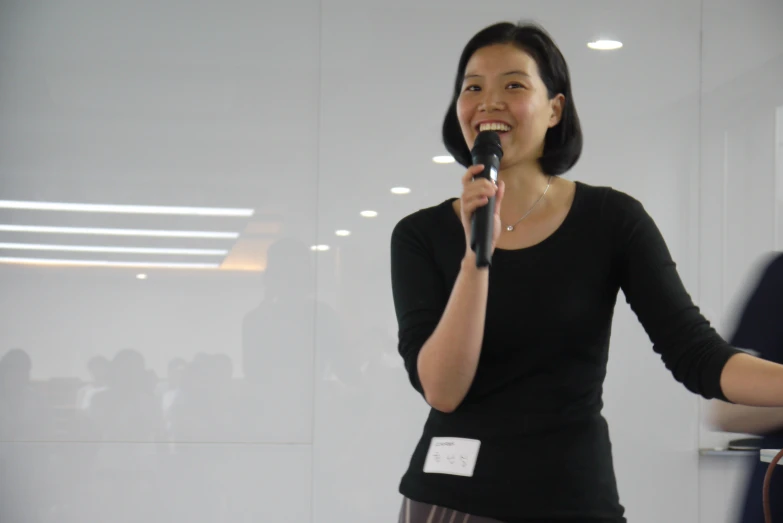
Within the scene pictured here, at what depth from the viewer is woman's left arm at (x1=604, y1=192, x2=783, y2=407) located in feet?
4.09

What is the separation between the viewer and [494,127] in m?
1.40

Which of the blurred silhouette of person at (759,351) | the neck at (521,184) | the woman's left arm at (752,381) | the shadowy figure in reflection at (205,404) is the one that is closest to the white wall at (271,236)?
the shadowy figure in reflection at (205,404)

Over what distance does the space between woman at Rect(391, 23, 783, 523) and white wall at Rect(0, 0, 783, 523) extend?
90.4 inches

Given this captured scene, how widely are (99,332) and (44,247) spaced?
0.42 metres

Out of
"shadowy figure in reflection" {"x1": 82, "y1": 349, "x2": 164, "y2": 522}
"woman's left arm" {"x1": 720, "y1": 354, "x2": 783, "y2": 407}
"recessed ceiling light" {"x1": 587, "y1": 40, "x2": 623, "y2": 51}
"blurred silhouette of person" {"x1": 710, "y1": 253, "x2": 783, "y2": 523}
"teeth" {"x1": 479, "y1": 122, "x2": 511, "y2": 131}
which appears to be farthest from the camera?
"recessed ceiling light" {"x1": 587, "y1": 40, "x2": 623, "y2": 51}

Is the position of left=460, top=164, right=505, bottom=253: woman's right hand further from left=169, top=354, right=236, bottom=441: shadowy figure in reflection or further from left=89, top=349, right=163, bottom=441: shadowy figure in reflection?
left=89, top=349, right=163, bottom=441: shadowy figure in reflection

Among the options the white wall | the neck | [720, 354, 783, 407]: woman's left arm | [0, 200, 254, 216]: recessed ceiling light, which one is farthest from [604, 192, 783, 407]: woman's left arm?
[0, 200, 254, 216]: recessed ceiling light

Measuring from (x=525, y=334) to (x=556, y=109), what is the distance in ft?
1.53

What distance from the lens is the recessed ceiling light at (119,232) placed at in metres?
3.72

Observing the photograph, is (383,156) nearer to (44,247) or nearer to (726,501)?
(44,247)

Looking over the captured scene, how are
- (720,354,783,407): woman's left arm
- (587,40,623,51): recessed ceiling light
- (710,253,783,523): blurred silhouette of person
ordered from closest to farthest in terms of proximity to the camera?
(720,354,783,407): woman's left arm → (710,253,783,523): blurred silhouette of person → (587,40,623,51): recessed ceiling light

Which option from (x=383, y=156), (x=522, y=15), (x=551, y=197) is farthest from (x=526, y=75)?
(x=522, y=15)

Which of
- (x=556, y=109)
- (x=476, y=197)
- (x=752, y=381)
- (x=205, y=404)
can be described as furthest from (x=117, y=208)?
(x=752, y=381)

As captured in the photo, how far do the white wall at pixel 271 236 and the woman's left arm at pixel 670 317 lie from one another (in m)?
2.37
